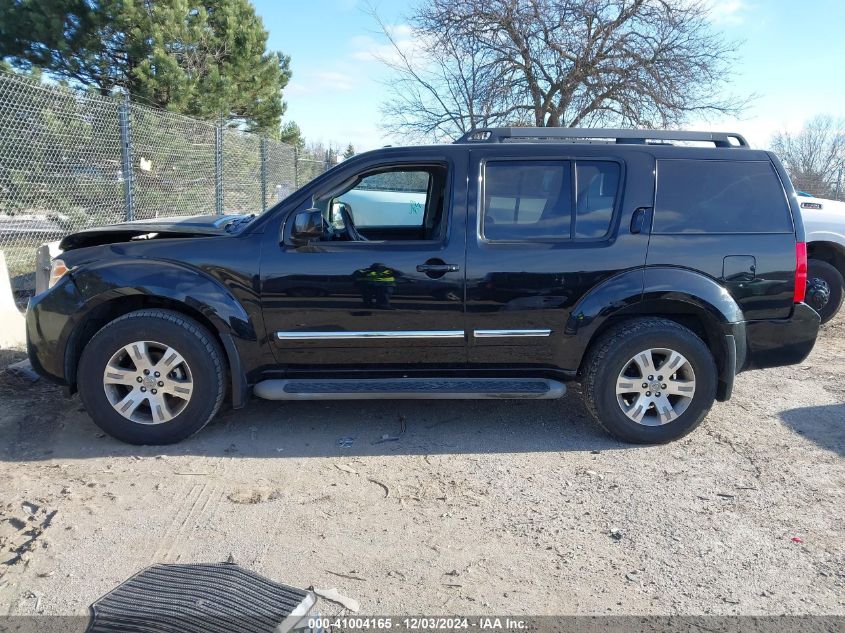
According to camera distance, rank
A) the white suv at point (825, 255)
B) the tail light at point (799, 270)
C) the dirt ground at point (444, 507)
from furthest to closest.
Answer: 1. the white suv at point (825, 255)
2. the tail light at point (799, 270)
3. the dirt ground at point (444, 507)

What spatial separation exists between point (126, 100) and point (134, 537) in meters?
6.43

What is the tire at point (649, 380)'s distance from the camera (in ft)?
13.4

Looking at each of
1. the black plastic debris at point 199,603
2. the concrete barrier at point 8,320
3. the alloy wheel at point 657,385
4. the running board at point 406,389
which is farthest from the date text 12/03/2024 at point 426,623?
the concrete barrier at point 8,320

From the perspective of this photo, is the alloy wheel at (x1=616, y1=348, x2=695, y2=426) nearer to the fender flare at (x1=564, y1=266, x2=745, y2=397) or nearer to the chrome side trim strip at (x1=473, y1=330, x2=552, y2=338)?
the fender flare at (x1=564, y1=266, x2=745, y2=397)

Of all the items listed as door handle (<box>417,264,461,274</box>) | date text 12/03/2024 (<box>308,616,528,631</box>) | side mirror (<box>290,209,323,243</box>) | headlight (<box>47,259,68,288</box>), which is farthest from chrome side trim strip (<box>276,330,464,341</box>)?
date text 12/03/2024 (<box>308,616,528,631</box>)

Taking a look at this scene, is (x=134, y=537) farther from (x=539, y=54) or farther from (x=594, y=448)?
(x=539, y=54)

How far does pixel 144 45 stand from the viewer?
474 inches

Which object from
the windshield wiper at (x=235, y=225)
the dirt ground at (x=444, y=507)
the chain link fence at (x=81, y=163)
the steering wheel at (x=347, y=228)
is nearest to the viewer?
the dirt ground at (x=444, y=507)

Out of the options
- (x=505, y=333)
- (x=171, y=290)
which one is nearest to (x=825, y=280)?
(x=505, y=333)

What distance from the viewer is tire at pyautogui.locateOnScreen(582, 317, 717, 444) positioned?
4078 mm

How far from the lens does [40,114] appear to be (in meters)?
7.39

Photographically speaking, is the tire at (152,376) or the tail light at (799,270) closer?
the tire at (152,376)

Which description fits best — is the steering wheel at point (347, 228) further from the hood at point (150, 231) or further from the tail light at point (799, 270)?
the tail light at point (799, 270)

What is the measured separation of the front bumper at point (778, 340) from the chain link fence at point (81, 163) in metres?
6.98
